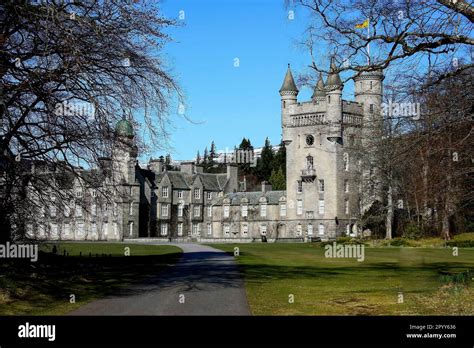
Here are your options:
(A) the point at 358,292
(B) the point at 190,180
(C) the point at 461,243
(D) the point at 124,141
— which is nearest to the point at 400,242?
(C) the point at 461,243

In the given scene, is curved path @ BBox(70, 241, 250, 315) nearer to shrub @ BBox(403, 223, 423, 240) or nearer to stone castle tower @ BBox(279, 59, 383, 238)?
shrub @ BBox(403, 223, 423, 240)

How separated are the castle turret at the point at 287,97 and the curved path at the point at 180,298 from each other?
6098 cm

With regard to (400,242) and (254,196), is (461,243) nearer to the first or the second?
(400,242)

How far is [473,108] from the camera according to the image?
1723cm

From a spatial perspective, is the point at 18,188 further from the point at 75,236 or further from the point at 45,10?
the point at 75,236

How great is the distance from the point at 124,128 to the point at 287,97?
66.2 metres

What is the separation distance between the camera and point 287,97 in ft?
274

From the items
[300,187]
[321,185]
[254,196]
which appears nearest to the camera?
[321,185]

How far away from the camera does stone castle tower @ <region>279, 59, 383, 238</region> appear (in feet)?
254

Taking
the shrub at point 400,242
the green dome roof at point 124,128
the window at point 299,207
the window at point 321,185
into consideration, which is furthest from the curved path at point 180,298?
the window at point 299,207

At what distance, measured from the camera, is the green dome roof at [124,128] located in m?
17.4

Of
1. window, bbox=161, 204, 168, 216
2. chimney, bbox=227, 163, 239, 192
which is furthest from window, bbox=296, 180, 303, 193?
window, bbox=161, 204, 168, 216

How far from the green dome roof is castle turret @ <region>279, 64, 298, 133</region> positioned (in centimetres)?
6520
